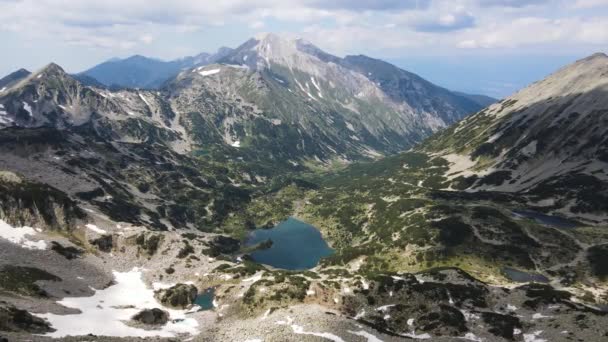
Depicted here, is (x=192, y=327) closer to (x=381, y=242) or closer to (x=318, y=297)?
(x=318, y=297)

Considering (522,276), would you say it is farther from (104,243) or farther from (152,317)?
(104,243)

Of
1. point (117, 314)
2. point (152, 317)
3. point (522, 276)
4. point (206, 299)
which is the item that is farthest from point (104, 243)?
point (522, 276)

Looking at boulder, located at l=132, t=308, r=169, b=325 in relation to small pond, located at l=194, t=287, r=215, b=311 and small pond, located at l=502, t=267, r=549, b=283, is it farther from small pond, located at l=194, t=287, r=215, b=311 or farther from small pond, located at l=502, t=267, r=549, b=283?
small pond, located at l=502, t=267, r=549, b=283

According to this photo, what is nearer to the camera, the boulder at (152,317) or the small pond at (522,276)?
the boulder at (152,317)

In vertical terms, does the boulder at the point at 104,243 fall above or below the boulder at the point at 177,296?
above

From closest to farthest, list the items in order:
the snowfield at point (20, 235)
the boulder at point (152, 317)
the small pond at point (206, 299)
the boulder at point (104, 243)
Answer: the boulder at point (152, 317) < the small pond at point (206, 299) < the snowfield at point (20, 235) < the boulder at point (104, 243)

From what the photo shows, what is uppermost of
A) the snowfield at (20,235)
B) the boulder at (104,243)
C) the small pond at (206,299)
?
the snowfield at (20,235)

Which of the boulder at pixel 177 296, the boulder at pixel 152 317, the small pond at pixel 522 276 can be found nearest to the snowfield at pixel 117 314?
the boulder at pixel 152 317

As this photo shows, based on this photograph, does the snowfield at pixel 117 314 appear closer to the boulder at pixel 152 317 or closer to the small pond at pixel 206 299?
the boulder at pixel 152 317
